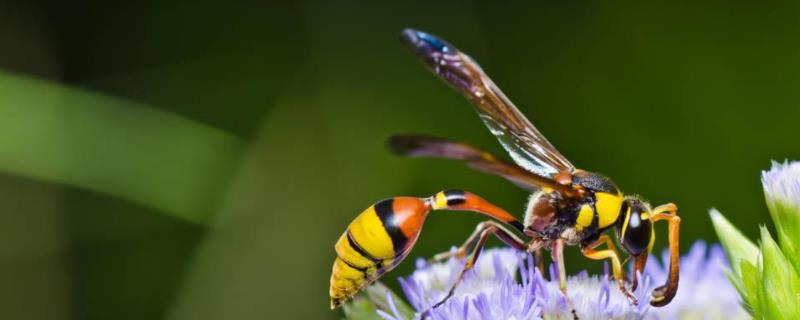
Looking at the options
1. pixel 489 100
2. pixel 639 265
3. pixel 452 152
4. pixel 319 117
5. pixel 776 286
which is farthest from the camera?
pixel 319 117

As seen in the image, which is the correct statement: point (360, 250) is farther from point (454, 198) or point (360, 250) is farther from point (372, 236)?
point (454, 198)

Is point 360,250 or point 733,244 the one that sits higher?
point 733,244

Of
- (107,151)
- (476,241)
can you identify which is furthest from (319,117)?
(476,241)

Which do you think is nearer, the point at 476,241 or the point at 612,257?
the point at 612,257

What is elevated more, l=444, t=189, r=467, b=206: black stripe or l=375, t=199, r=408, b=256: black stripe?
l=444, t=189, r=467, b=206: black stripe

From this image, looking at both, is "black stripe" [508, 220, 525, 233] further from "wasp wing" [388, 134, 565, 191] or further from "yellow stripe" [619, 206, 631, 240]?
"wasp wing" [388, 134, 565, 191]

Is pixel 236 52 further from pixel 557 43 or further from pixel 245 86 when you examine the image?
pixel 557 43

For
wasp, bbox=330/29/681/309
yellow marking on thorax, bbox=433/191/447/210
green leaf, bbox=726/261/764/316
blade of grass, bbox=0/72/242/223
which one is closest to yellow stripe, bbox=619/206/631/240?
wasp, bbox=330/29/681/309
